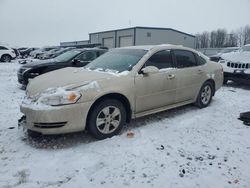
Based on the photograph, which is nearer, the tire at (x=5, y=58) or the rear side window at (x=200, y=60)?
the rear side window at (x=200, y=60)

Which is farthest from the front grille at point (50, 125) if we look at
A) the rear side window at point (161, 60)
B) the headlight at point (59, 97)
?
the rear side window at point (161, 60)

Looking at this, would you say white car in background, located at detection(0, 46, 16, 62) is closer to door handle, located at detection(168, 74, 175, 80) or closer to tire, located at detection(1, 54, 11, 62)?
tire, located at detection(1, 54, 11, 62)

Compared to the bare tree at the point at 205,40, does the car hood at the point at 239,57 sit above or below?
below

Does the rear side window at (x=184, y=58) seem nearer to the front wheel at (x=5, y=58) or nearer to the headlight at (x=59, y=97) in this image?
the headlight at (x=59, y=97)

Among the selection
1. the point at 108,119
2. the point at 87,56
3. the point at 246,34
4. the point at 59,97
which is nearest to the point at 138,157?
the point at 108,119

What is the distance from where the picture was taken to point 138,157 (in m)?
3.64

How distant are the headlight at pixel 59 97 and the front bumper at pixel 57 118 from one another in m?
0.08

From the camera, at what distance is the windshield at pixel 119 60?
4750 mm

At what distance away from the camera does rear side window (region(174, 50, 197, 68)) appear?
18.1 feet

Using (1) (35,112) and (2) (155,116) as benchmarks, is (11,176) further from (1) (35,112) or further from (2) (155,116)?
(2) (155,116)

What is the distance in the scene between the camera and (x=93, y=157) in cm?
364

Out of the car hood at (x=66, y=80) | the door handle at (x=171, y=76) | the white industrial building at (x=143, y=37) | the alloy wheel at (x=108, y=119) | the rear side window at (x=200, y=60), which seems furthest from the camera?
the white industrial building at (x=143, y=37)

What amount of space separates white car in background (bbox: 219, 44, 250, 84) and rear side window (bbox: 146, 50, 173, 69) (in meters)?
4.62

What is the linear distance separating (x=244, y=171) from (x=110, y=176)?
176cm
